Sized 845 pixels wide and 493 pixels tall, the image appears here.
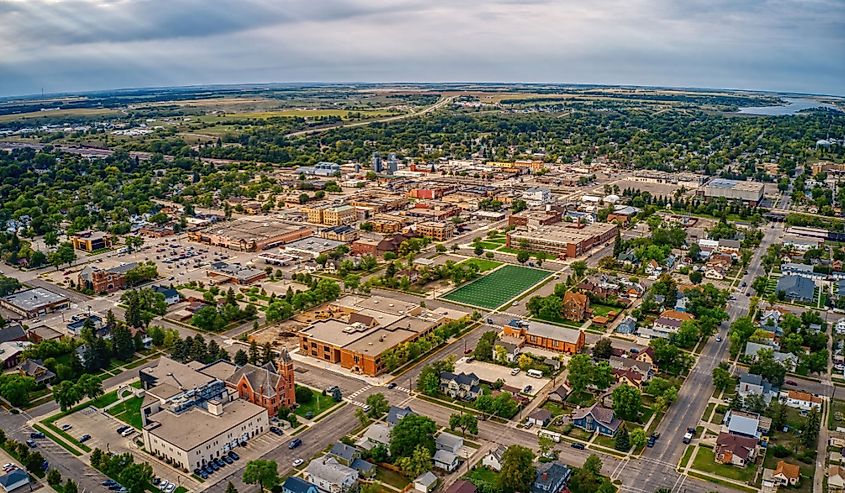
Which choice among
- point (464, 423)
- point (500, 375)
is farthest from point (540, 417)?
point (500, 375)

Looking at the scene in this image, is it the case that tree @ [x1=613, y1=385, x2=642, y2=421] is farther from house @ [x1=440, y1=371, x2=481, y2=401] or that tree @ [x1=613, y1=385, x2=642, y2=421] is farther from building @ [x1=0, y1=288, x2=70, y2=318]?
building @ [x1=0, y1=288, x2=70, y2=318]

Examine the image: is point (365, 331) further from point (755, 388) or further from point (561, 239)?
point (561, 239)

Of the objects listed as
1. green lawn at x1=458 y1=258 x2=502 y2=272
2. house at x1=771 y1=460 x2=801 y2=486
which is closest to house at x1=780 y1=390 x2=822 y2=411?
house at x1=771 y1=460 x2=801 y2=486

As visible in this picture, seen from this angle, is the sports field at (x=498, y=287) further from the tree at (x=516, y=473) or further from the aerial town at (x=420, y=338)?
the tree at (x=516, y=473)

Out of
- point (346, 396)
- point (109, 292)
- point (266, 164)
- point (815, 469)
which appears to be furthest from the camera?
point (266, 164)

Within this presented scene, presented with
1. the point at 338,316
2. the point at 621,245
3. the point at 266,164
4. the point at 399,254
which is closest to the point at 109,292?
the point at 338,316

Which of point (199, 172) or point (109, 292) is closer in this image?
point (109, 292)

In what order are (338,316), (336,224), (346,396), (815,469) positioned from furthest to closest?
(336,224) < (338,316) < (346,396) < (815,469)

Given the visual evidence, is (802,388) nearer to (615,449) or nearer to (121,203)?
(615,449)
